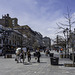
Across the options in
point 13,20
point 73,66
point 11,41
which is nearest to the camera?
point 73,66

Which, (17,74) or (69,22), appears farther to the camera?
(69,22)

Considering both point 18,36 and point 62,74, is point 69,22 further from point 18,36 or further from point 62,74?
point 18,36

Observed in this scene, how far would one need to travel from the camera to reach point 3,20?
3398 inches

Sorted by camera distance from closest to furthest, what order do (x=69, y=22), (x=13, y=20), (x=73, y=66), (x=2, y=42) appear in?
(x=73, y=66)
(x=69, y=22)
(x=2, y=42)
(x=13, y=20)

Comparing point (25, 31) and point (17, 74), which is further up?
point (25, 31)

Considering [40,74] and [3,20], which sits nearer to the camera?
[40,74]


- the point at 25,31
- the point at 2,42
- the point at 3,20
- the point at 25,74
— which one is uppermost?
the point at 3,20

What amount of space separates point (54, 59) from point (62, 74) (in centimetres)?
546

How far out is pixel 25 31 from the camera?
9388cm

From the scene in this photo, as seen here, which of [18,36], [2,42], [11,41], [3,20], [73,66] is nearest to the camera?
[73,66]

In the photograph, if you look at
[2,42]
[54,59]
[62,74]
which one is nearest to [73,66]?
[54,59]

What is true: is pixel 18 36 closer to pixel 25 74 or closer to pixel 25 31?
pixel 25 31

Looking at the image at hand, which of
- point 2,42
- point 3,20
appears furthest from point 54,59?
point 3,20

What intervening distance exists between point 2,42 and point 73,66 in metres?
42.6
